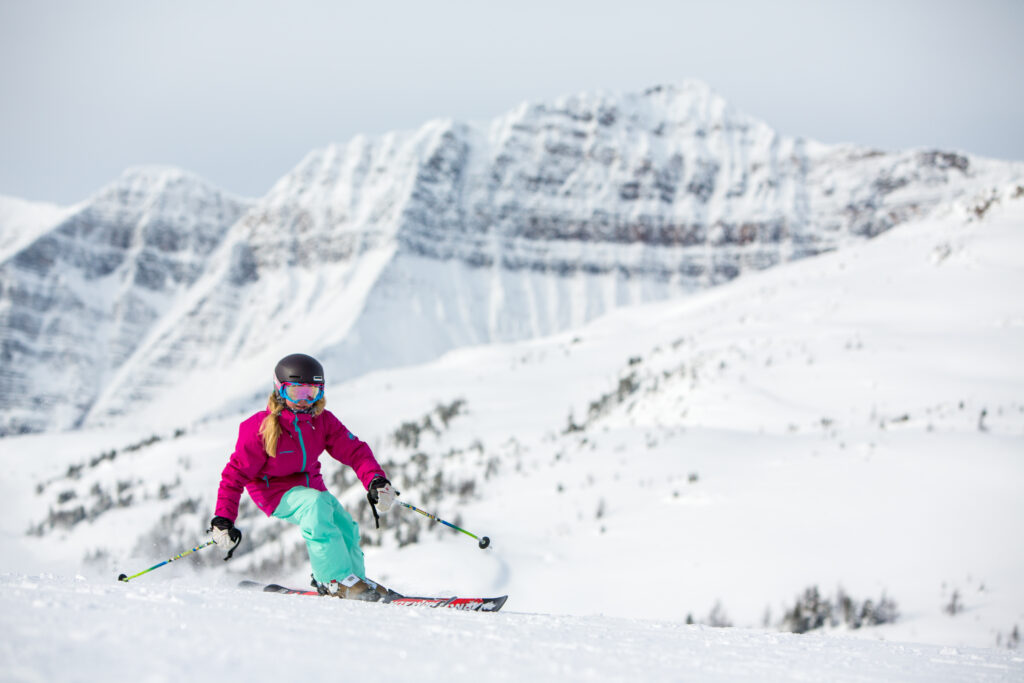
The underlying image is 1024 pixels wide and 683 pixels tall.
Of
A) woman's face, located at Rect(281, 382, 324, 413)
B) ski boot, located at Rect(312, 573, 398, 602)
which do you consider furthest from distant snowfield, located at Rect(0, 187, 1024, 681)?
woman's face, located at Rect(281, 382, 324, 413)

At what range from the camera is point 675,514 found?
1074 cm

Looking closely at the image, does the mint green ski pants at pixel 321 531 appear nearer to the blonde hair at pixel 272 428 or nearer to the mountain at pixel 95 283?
the blonde hair at pixel 272 428

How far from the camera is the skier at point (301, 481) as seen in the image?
4.64m

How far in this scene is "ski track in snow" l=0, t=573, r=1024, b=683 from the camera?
78.9 inches

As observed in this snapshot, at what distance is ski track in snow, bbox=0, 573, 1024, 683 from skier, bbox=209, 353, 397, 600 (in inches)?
33.6

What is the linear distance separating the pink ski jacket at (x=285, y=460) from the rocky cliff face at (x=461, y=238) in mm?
117026

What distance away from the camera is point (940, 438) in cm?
1148

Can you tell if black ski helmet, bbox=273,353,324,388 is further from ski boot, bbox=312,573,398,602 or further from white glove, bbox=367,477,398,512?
ski boot, bbox=312,573,398,602

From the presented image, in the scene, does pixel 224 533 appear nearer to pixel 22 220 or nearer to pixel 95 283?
pixel 95 283

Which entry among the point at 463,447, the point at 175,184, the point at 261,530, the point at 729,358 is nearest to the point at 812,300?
the point at 729,358

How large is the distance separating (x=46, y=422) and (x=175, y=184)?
80606 millimetres

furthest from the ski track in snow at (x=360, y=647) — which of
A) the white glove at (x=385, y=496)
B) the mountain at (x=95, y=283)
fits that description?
the mountain at (x=95, y=283)

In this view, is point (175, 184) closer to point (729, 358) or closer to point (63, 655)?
point (729, 358)

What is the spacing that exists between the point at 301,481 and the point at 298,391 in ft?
2.10
